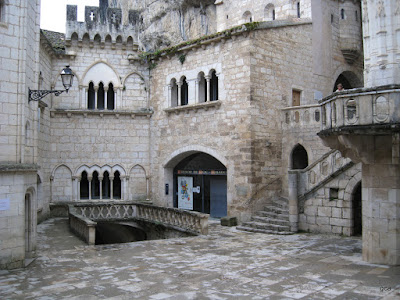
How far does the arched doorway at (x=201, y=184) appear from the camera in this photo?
18.2m

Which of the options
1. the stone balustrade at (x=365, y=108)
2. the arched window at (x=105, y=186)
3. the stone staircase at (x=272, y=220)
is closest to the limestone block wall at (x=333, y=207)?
the stone staircase at (x=272, y=220)

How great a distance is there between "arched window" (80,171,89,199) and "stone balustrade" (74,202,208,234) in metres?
1.71

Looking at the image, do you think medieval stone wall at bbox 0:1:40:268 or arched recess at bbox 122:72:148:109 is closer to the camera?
medieval stone wall at bbox 0:1:40:268

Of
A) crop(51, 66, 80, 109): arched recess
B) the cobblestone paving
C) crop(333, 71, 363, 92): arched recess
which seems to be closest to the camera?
the cobblestone paving

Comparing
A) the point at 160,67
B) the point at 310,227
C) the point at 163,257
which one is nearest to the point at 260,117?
the point at 310,227

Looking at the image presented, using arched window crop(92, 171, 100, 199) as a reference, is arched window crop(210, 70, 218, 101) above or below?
above

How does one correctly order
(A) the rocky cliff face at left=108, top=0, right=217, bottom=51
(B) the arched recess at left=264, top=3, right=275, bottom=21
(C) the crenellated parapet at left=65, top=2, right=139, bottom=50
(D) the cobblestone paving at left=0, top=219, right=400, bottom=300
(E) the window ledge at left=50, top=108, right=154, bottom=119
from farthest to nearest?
(A) the rocky cliff face at left=108, top=0, right=217, bottom=51 → (B) the arched recess at left=264, top=3, right=275, bottom=21 → (C) the crenellated parapet at left=65, top=2, right=139, bottom=50 → (E) the window ledge at left=50, top=108, right=154, bottom=119 → (D) the cobblestone paving at left=0, top=219, right=400, bottom=300

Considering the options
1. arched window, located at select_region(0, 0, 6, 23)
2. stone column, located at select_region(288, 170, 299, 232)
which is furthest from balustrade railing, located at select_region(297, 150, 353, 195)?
arched window, located at select_region(0, 0, 6, 23)

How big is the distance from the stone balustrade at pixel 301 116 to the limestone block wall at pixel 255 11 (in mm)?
5079

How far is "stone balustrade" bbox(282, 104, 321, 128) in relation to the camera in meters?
16.1

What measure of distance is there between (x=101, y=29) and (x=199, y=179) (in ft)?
28.3

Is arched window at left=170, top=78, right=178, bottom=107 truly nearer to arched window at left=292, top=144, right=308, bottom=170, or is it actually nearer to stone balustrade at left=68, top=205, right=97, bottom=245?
arched window at left=292, top=144, right=308, bottom=170

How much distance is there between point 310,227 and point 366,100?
6.42 metres

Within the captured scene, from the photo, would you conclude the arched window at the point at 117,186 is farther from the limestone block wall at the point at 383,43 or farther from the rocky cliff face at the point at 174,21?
the limestone block wall at the point at 383,43
